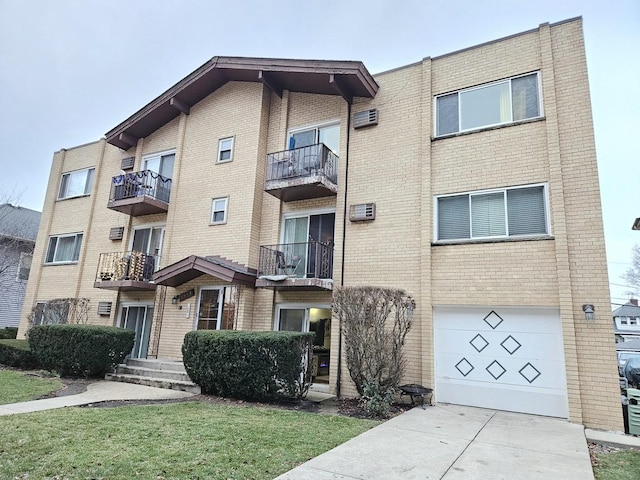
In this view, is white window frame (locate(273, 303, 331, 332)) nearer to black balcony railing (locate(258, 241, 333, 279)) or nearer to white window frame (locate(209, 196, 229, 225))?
black balcony railing (locate(258, 241, 333, 279))

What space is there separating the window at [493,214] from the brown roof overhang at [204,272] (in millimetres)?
5607

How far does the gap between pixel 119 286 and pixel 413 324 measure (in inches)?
395

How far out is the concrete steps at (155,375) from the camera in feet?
34.7

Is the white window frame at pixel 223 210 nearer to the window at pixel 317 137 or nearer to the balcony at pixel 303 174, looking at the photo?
the balcony at pixel 303 174

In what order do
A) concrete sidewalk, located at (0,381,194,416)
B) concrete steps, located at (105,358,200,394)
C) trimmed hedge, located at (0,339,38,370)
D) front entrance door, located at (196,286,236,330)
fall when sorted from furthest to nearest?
trimmed hedge, located at (0,339,38,370) < front entrance door, located at (196,286,236,330) < concrete steps, located at (105,358,200,394) < concrete sidewalk, located at (0,381,194,416)

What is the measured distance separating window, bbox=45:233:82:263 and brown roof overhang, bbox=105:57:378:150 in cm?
451

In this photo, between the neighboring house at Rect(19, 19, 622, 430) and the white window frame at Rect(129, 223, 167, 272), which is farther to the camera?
the white window frame at Rect(129, 223, 167, 272)

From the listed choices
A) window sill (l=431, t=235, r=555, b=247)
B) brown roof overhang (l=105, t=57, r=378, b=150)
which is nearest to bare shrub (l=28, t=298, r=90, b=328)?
brown roof overhang (l=105, t=57, r=378, b=150)

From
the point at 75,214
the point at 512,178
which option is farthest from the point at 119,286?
the point at 512,178

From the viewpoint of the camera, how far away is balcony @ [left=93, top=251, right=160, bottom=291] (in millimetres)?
14031

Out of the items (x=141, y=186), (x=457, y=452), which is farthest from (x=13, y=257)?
(x=457, y=452)

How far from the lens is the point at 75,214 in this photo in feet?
58.7

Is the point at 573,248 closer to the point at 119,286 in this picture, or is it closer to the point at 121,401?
the point at 121,401

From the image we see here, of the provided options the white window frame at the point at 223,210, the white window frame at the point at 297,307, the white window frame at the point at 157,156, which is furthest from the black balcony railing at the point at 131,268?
the white window frame at the point at 297,307
